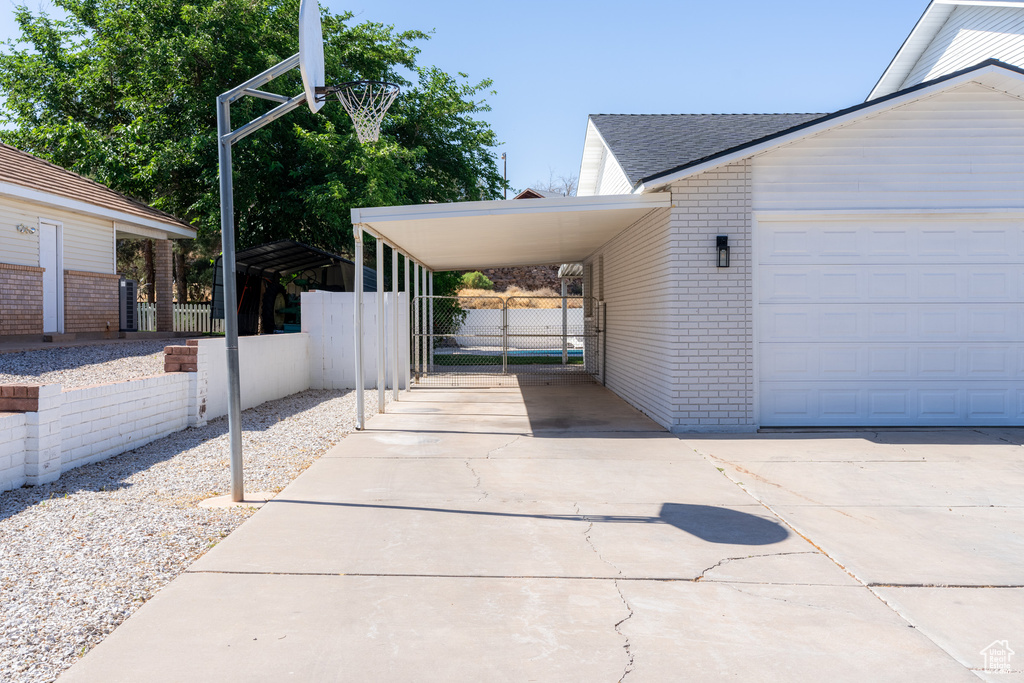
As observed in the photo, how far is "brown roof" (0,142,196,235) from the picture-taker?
12.6m

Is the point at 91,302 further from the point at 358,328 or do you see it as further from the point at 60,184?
the point at 358,328

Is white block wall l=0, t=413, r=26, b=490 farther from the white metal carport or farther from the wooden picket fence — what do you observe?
the wooden picket fence

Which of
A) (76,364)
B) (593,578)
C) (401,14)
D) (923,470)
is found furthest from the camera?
(401,14)

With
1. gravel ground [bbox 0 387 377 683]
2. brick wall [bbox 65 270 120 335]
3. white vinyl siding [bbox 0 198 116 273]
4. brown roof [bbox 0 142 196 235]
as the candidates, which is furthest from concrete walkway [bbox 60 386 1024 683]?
brick wall [bbox 65 270 120 335]

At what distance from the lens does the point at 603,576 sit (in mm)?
3855

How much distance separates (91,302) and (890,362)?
1447cm

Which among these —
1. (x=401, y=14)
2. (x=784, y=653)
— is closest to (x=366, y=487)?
(x=784, y=653)

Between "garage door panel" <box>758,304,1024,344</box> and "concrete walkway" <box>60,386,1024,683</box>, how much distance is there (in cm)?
203

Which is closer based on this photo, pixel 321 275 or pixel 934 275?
pixel 934 275

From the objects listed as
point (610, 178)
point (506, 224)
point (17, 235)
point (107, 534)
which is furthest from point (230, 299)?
point (17, 235)

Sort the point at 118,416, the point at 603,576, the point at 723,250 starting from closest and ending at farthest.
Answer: the point at 603,576 → the point at 118,416 → the point at 723,250

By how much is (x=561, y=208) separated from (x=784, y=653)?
6.06 m

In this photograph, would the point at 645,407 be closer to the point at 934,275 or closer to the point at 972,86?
the point at 934,275

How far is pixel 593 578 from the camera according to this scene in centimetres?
383
